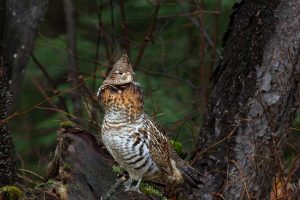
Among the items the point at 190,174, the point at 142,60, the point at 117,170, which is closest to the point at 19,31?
the point at 117,170

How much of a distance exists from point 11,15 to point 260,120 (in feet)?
7.15

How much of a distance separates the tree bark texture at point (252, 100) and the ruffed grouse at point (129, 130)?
45cm

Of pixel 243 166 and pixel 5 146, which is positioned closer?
pixel 5 146

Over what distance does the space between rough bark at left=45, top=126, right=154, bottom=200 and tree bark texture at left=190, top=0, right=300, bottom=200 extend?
1.94 feet

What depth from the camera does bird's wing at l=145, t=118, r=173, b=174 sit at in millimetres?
5535

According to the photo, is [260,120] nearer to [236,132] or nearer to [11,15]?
[236,132]

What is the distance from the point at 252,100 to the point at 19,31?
6.64 feet

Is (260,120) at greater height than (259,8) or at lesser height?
lesser

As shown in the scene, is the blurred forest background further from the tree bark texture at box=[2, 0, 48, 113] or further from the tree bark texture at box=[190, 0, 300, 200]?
the tree bark texture at box=[190, 0, 300, 200]

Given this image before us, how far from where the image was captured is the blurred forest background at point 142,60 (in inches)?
308

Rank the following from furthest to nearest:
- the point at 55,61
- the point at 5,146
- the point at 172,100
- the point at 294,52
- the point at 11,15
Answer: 1. the point at 55,61
2. the point at 172,100
3. the point at 11,15
4. the point at 294,52
5. the point at 5,146

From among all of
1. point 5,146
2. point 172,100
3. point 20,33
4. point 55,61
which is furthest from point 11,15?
point 55,61

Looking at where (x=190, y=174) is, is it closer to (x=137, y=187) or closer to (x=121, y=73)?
(x=137, y=187)

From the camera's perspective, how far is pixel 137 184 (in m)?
5.68
